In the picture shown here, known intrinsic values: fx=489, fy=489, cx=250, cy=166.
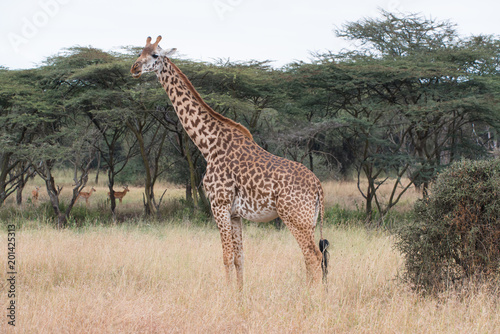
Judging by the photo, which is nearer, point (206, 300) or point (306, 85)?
point (206, 300)

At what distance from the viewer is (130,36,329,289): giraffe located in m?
5.36

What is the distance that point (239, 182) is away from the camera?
18.5 ft

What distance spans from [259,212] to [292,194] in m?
0.48

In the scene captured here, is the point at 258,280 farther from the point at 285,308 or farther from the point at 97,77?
the point at 97,77

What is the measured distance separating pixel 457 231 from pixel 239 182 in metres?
2.49

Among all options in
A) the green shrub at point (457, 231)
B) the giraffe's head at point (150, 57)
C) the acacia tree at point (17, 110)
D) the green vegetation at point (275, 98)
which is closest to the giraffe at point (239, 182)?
the giraffe's head at point (150, 57)

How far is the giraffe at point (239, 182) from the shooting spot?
17.6ft

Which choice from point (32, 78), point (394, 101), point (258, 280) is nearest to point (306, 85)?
point (394, 101)

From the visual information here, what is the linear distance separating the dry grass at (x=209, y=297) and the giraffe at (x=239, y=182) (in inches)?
20.0

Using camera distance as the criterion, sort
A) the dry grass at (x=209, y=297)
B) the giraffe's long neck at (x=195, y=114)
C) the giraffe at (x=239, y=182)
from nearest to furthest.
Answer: the dry grass at (x=209, y=297)
the giraffe at (x=239, y=182)
the giraffe's long neck at (x=195, y=114)

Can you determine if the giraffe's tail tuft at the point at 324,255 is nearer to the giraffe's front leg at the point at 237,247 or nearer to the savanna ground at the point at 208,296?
the savanna ground at the point at 208,296

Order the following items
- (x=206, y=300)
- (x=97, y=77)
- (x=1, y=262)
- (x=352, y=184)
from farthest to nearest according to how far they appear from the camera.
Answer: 1. (x=352, y=184)
2. (x=97, y=77)
3. (x=1, y=262)
4. (x=206, y=300)

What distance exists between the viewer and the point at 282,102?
14766 millimetres

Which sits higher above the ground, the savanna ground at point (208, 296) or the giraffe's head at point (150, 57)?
the giraffe's head at point (150, 57)
